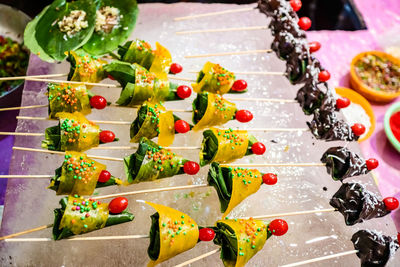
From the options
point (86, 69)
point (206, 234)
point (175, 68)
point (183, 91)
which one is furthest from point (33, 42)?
point (206, 234)

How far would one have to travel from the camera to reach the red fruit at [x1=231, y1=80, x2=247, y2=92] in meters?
2.78

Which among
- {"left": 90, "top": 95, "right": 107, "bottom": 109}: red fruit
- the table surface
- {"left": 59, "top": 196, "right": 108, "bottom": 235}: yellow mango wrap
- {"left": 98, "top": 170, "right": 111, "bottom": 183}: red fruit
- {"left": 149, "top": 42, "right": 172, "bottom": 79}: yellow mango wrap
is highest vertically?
{"left": 149, "top": 42, "right": 172, "bottom": 79}: yellow mango wrap

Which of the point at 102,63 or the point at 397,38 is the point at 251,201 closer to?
the point at 102,63

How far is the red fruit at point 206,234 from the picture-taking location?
6.98 ft

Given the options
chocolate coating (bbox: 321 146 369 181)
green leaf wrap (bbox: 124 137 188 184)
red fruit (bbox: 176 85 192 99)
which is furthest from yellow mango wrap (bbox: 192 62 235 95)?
chocolate coating (bbox: 321 146 369 181)

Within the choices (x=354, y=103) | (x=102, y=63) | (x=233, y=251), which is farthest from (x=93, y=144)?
(x=354, y=103)

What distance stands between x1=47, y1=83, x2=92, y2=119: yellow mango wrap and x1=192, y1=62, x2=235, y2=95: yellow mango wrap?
0.87m

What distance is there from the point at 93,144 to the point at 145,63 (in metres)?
0.81

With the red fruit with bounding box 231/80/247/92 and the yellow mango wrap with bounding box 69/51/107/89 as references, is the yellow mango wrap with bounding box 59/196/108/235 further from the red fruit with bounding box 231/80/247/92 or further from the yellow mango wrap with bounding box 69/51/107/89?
the red fruit with bounding box 231/80/247/92

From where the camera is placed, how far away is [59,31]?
304 centimetres

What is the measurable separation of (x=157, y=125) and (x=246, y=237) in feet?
3.09

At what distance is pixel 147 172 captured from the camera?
227 centimetres

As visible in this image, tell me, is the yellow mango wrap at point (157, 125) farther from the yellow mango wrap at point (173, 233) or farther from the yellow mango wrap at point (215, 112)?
the yellow mango wrap at point (173, 233)

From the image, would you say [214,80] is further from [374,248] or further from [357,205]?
[374,248]
